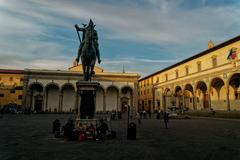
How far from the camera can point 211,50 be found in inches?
1214

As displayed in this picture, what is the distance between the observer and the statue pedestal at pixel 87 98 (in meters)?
9.28

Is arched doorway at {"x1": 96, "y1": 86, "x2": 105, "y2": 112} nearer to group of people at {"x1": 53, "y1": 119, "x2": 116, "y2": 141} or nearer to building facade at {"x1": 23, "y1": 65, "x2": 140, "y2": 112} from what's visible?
building facade at {"x1": 23, "y1": 65, "x2": 140, "y2": 112}

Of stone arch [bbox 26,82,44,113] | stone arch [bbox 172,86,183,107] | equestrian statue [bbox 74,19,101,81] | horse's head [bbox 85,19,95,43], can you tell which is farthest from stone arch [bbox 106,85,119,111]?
horse's head [bbox 85,19,95,43]

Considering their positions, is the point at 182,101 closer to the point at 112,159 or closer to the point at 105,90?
the point at 105,90

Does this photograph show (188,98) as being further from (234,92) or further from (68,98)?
(68,98)

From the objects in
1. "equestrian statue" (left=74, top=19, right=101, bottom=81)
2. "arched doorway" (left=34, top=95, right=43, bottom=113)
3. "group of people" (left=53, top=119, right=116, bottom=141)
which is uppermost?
"equestrian statue" (left=74, top=19, right=101, bottom=81)

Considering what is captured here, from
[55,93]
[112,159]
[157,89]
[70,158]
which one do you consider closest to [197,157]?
[112,159]

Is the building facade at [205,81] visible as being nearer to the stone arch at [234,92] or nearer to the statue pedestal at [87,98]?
the stone arch at [234,92]

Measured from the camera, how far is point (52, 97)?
136ft

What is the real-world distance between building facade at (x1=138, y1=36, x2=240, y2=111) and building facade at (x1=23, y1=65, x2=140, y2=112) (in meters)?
8.10

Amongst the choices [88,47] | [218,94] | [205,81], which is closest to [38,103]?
[205,81]

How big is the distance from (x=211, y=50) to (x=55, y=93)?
3094 cm

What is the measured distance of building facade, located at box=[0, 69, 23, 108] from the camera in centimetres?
4384

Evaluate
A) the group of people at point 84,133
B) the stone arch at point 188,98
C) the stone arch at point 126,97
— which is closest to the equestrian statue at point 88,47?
the group of people at point 84,133
